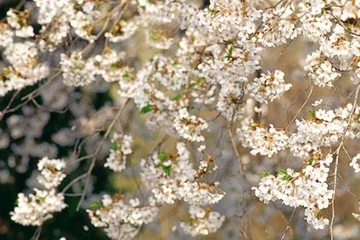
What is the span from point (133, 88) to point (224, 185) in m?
1.34

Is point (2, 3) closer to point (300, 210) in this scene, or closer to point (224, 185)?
point (224, 185)

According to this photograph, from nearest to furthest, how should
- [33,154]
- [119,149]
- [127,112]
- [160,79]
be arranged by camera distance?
[160,79] < [119,149] < [127,112] < [33,154]

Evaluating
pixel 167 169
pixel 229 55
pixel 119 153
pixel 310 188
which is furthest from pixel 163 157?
pixel 310 188

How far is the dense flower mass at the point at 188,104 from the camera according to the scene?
281 centimetres

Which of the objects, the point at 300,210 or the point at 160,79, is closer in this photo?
the point at 160,79

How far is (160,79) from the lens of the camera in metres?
3.59

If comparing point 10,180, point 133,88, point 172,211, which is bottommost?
point 10,180

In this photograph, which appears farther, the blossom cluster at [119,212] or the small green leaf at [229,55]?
the blossom cluster at [119,212]

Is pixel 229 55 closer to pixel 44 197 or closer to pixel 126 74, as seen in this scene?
pixel 126 74

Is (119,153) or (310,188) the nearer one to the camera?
(310,188)

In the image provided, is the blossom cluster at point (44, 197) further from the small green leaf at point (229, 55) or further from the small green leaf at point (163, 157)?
the small green leaf at point (229, 55)

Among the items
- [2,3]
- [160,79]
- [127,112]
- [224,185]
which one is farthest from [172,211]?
[2,3]

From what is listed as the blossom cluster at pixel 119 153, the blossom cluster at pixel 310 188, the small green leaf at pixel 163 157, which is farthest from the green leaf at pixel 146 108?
the blossom cluster at pixel 310 188

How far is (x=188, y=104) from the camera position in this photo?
363cm
